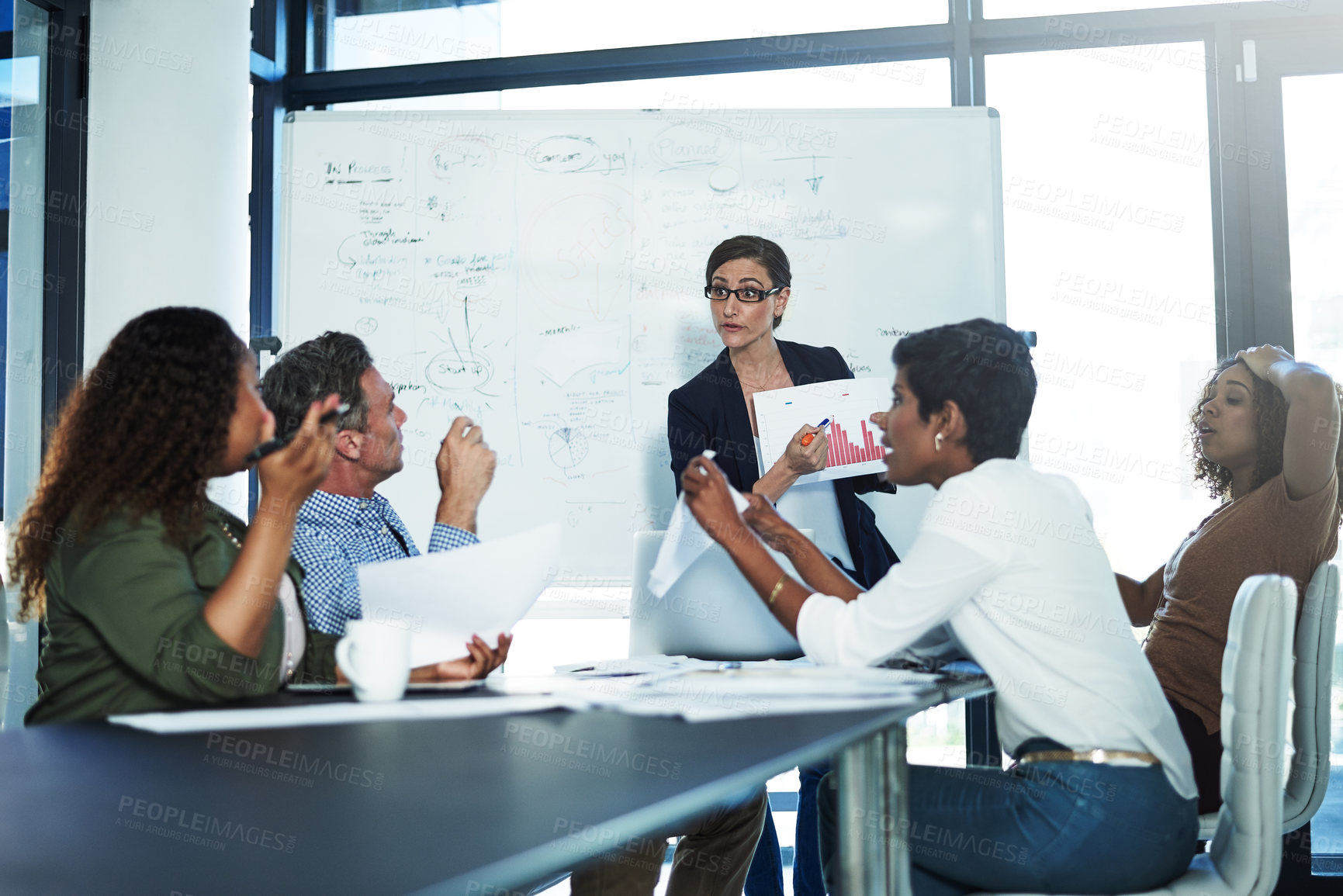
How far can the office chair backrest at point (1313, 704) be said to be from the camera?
1860 millimetres

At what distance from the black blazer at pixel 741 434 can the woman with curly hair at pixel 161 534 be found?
4.43 ft

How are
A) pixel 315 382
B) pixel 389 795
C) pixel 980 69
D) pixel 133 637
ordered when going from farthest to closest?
pixel 980 69 → pixel 315 382 → pixel 133 637 → pixel 389 795

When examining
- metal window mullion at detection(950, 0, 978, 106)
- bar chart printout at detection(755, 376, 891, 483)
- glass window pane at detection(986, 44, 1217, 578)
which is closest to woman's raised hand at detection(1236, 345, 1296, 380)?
glass window pane at detection(986, 44, 1217, 578)

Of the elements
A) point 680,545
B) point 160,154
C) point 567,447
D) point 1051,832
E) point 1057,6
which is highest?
point 1057,6

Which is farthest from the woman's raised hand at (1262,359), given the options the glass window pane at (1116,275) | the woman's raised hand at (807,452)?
the woman's raised hand at (807,452)

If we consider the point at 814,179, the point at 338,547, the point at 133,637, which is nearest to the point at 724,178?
the point at 814,179

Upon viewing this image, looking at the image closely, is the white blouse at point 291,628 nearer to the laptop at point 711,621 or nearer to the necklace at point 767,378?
the laptop at point 711,621

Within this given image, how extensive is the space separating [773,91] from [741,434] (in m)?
1.25

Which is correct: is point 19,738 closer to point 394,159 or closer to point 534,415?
point 534,415

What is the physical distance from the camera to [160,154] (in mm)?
3109

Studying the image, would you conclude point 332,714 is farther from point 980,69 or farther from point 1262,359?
point 980,69

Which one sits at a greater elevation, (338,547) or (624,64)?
(624,64)

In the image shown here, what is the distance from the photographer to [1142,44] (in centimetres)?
313

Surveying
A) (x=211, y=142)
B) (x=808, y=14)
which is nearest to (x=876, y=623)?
(x=808, y=14)
